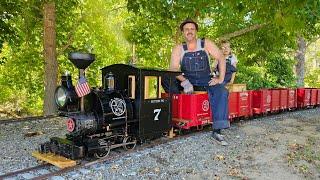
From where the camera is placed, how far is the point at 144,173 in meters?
5.63

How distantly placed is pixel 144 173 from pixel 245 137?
3.48 metres

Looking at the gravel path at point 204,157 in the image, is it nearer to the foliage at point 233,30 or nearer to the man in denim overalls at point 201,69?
the man in denim overalls at point 201,69

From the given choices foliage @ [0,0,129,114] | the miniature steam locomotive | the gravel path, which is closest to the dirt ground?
the gravel path

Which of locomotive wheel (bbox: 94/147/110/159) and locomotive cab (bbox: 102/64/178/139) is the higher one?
locomotive cab (bbox: 102/64/178/139)

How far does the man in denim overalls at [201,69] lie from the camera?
7.51 m

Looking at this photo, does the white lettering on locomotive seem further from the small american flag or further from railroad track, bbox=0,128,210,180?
the small american flag

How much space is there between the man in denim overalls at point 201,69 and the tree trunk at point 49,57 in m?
6.09

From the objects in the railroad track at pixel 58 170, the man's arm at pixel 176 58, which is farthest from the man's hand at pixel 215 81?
the railroad track at pixel 58 170

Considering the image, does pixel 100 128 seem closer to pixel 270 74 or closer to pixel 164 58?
pixel 164 58

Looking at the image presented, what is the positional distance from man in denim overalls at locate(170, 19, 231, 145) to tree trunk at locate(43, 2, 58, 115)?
20.0 ft

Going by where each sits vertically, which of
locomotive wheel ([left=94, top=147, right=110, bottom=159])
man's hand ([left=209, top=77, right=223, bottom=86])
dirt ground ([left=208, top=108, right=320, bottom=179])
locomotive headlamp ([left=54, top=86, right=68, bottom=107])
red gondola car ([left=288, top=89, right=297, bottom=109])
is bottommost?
dirt ground ([left=208, top=108, right=320, bottom=179])

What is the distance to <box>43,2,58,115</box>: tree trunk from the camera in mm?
12383

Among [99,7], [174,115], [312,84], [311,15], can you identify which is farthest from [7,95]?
[312,84]

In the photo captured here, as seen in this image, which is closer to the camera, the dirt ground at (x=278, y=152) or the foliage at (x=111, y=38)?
the dirt ground at (x=278, y=152)
